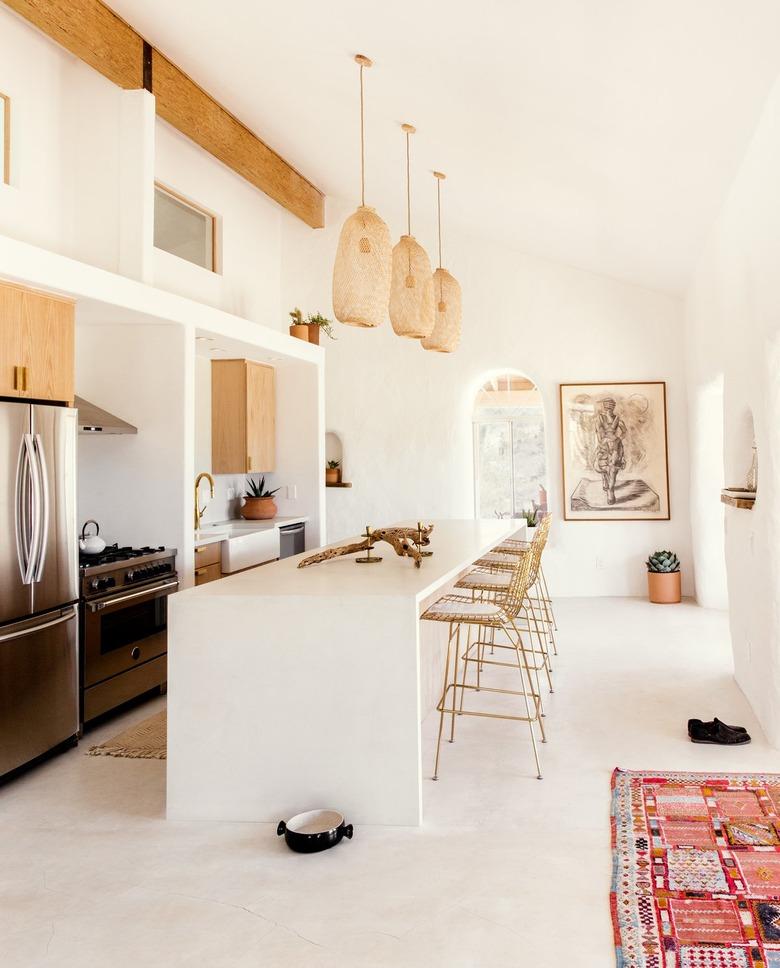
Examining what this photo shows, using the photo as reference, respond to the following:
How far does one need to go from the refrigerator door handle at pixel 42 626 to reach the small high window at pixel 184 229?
126 inches

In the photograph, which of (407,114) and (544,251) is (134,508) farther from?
(544,251)

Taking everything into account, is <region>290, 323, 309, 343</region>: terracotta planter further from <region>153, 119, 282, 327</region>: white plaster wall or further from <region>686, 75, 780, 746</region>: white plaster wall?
<region>686, 75, 780, 746</region>: white plaster wall

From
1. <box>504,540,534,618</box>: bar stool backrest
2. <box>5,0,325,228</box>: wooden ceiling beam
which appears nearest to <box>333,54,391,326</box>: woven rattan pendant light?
<box>504,540,534,618</box>: bar stool backrest

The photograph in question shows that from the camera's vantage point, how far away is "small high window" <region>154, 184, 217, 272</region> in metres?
6.01

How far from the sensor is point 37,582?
3648 millimetres

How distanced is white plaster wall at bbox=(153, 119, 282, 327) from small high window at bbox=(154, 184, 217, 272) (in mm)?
60

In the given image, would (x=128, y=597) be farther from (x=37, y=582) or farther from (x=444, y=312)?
(x=444, y=312)

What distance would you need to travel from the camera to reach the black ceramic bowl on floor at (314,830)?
105 inches

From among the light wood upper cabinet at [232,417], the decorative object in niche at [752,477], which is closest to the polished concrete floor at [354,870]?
the decorative object in niche at [752,477]

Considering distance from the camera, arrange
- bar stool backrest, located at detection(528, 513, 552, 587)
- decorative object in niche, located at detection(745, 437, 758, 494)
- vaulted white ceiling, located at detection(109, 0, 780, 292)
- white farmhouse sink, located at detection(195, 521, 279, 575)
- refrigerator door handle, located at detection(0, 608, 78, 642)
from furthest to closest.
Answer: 1. white farmhouse sink, located at detection(195, 521, 279, 575)
2. bar stool backrest, located at detection(528, 513, 552, 587)
3. decorative object in niche, located at detection(745, 437, 758, 494)
4. refrigerator door handle, located at detection(0, 608, 78, 642)
5. vaulted white ceiling, located at detection(109, 0, 780, 292)

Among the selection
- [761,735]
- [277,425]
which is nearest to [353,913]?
[761,735]

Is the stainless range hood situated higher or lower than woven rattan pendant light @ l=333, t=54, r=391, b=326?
lower

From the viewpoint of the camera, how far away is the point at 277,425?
7.26 meters

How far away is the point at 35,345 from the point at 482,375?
→ 520 cm
